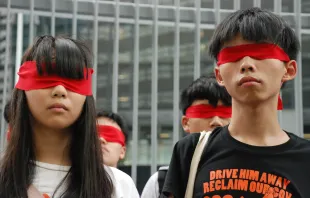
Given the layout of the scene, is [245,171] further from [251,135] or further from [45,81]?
[45,81]

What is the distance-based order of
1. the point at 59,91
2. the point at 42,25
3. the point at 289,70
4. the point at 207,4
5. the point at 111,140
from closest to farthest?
the point at 289,70 < the point at 59,91 < the point at 111,140 < the point at 42,25 < the point at 207,4

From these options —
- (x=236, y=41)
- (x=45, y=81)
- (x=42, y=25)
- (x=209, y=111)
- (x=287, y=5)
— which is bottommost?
(x=209, y=111)

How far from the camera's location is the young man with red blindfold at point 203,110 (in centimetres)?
223

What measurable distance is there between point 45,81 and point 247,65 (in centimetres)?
69

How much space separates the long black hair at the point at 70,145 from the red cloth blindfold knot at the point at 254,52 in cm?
54

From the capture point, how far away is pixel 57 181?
1.69 m

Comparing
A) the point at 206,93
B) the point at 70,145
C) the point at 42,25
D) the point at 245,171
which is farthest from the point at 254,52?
the point at 42,25

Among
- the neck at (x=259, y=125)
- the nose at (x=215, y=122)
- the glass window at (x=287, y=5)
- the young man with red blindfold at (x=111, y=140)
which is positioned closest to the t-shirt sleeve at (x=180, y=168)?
the neck at (x=259, y=125)

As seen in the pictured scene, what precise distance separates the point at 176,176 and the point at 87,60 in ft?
1.84

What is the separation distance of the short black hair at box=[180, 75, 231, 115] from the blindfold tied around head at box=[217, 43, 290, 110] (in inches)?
31.9

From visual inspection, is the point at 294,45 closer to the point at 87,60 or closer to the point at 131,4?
the point at 87,60

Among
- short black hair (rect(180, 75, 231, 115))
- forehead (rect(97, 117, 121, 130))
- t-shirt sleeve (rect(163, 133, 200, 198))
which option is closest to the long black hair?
t-shirt sleeve (rect(163, 133, 200, 198))

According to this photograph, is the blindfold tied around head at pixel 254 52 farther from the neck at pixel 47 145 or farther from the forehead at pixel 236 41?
the neck at pixel 47 145

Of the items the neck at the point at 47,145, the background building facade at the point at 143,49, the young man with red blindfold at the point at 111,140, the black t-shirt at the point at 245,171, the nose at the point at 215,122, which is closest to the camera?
the black t-shirt at the point at 245,171
